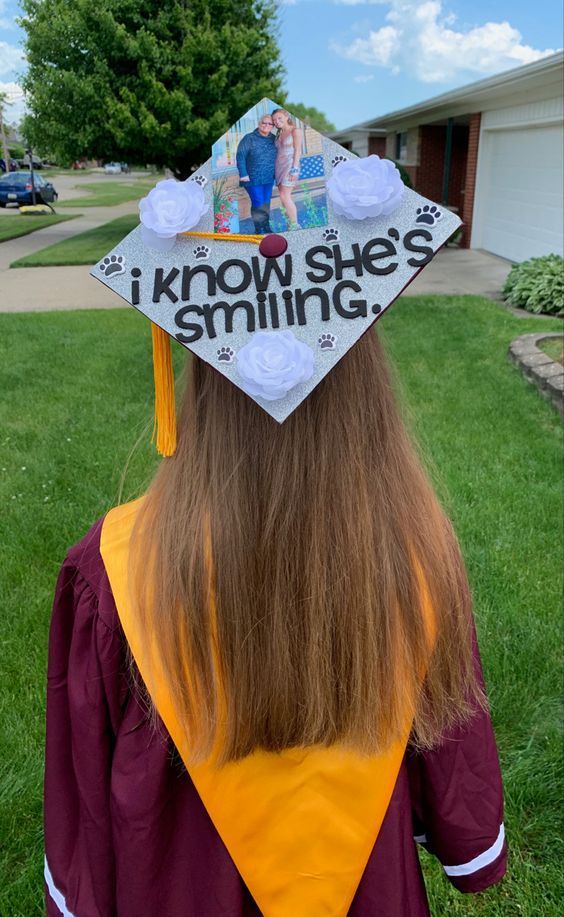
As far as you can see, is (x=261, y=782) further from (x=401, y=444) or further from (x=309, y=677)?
(x=401, y=444)

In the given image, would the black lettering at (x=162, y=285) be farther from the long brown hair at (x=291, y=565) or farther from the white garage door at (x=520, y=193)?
the white garage door at (x=520, y=193)

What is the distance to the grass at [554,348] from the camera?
6.33 m

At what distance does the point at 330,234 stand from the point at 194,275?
0.62 feet

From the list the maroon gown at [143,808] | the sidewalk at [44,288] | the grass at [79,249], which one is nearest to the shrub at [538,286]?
the sidewalk at [44,288]

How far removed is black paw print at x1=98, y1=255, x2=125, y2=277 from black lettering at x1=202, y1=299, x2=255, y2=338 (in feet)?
0.42

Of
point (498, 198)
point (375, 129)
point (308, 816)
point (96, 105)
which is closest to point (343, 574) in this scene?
point (308, 816)

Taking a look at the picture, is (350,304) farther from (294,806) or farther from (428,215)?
(294,806)

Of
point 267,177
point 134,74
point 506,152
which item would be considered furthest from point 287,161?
point 134,74

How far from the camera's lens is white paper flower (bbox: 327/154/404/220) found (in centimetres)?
90

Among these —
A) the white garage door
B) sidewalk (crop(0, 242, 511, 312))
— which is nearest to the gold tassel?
sidewalk (crop(0, 242, 511, 312))

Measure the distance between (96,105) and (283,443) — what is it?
16.6 m

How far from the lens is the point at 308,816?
114 cm

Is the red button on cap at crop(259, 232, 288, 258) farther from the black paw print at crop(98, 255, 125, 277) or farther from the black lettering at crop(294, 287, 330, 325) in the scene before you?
the black paw print at crop(98, 255, 125, 277)

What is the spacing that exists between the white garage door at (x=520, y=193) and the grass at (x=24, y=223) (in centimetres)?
1091
